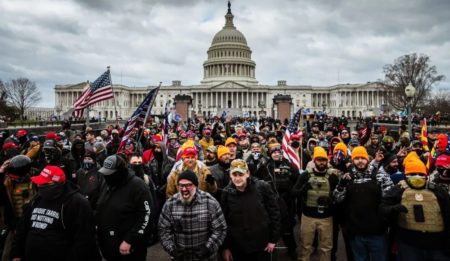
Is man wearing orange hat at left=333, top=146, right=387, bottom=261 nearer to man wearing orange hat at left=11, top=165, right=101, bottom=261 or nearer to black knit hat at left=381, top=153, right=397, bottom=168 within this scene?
black knit hat at left=381, top=153, right=397, bottom=168

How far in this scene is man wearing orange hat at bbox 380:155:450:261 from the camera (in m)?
4.61

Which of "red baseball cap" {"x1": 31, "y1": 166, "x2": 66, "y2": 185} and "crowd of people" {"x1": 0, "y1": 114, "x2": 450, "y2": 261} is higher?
"red baseball cap" {"x1": 31, "y1": 166, "x2": 66, "y2": 185}

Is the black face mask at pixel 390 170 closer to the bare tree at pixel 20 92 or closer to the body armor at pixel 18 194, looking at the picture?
the body armor at pixel 18 194

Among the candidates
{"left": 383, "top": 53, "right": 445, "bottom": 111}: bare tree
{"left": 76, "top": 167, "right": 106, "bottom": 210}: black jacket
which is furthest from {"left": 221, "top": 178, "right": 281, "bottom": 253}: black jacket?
{"left": 383, "top": 53, "right": 445, "bottom": 111}: bare tree

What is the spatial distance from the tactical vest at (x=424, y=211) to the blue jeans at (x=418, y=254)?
26cm

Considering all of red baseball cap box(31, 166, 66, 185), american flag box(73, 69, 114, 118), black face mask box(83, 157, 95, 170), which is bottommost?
black face mask box(83, 157, 95, 170)

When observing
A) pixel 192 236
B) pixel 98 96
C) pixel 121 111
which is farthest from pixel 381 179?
pixel 121 111

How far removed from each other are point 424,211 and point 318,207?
4.73ft

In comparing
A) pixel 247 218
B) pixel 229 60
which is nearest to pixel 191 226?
pixel 247 218

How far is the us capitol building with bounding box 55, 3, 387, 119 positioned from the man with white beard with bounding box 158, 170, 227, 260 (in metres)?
106

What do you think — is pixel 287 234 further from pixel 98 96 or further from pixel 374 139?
pixel 98 96

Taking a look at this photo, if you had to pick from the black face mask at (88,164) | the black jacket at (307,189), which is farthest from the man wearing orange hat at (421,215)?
Answer: the black face mask at (88,164)

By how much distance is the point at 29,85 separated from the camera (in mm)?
77188

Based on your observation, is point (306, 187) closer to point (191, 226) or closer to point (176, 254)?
point (191, 226)
